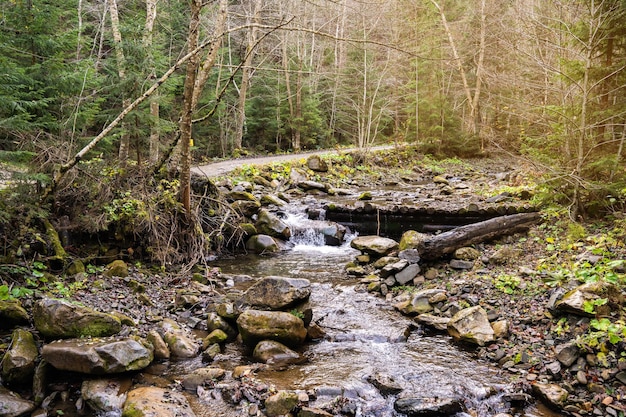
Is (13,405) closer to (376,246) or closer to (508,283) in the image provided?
(508,283)

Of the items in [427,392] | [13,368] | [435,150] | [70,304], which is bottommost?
[427,392]

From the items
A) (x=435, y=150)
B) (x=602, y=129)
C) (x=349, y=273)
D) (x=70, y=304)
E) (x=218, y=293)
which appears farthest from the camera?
(x=435, y=150)

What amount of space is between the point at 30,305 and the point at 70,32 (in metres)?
4.26

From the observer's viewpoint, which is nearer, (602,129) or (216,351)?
(216,351)

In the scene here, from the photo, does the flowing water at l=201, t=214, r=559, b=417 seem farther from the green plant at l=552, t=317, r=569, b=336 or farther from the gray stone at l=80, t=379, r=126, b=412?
the gray stone at l=80, t=379, r=126, b=412

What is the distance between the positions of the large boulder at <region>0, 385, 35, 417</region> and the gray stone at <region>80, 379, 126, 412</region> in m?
0.45

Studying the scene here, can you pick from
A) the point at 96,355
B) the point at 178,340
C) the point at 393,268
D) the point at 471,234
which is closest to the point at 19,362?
the point at 96,355

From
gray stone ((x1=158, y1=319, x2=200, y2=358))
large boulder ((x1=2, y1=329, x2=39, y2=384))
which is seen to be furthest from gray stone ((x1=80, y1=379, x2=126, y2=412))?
gray stone ((x1=158, y1=319, x2=200, y2=358))

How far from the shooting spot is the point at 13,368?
4039 mm

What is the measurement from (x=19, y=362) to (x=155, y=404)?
1.51 meters

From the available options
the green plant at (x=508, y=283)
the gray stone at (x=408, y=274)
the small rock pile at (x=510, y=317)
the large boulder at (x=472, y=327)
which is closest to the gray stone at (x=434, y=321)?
the small rock pile at (x=510, y=317)

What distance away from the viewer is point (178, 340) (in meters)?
5.10

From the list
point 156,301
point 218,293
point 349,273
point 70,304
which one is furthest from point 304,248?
point 70,304

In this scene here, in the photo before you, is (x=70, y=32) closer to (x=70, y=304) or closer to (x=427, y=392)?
(x=70, y=304)
